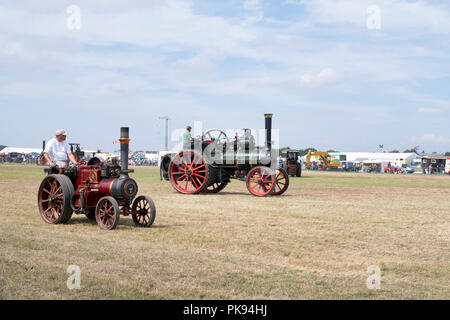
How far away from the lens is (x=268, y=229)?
757 centimetres

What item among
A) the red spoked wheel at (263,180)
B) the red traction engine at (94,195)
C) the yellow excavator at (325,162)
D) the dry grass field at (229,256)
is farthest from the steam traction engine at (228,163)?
the yellow excavator at (325,162)

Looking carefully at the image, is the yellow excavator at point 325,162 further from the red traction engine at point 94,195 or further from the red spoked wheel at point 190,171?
the red traction engine at point 94,195

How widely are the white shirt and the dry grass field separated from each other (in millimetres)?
1069

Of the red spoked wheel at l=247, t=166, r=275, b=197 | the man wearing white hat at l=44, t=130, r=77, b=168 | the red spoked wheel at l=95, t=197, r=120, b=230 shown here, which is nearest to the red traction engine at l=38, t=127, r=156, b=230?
the red spoked wheel at l=95, t=197, r=120, b=230

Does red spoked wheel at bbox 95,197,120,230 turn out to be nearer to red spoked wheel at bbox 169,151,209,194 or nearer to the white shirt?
the white shirt

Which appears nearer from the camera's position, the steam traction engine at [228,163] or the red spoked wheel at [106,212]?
the red spoked wheel at [106,212]

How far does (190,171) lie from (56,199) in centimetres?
693

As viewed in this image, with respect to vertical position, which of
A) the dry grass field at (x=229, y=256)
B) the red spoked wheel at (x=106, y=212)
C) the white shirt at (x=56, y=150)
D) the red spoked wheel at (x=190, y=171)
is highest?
the white shirt at (x=56, y=150)

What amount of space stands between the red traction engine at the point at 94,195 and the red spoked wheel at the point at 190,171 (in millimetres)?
6142

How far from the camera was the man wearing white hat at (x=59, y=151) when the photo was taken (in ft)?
26.5

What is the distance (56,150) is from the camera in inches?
320

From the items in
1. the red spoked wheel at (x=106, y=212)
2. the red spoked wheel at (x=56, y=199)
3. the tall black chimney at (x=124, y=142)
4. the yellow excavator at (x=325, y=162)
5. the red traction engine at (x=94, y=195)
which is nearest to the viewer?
the tall black chimney at (x=124, y=142)
